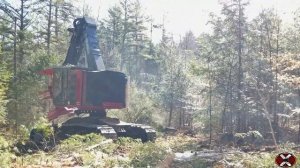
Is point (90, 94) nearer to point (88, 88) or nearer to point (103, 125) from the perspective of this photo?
point (88, 88)

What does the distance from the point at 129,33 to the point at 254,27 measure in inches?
1367

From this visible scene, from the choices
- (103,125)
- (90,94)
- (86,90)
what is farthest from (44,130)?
(90,94)

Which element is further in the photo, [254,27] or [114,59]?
[114,59]

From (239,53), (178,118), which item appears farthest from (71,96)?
(178,118)

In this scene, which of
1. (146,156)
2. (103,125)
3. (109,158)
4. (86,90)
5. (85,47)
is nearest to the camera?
(109,158)

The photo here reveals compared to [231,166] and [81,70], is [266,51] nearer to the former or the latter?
[81,70]

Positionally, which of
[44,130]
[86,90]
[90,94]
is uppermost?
[86,90]

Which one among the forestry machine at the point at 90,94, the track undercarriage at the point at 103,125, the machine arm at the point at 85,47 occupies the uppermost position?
the machine arm at the point at 85,47

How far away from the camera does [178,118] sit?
4178 cm

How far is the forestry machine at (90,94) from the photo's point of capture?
18.7 metres

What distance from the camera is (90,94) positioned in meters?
18.8

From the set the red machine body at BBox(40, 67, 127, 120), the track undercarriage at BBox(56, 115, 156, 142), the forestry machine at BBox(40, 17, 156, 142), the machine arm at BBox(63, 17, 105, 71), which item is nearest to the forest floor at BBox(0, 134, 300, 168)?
the track undercarriage at BBox(56, 115, 156, 142)

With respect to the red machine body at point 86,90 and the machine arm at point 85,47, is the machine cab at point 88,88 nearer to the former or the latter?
the red machine body at point 86,90

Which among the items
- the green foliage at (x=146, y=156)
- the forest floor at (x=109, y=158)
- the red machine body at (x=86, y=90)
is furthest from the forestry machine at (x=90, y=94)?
the green foliage at (x=146, y=156)
